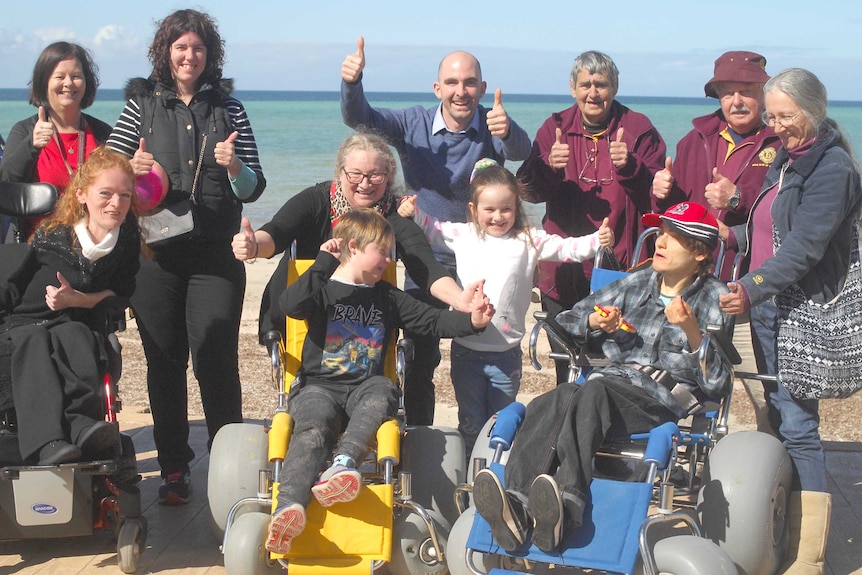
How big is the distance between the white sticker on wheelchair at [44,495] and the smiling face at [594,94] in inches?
103

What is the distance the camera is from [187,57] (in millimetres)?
4527

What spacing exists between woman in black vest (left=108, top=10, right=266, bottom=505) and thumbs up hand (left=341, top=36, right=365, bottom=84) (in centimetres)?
50

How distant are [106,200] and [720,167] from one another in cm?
262

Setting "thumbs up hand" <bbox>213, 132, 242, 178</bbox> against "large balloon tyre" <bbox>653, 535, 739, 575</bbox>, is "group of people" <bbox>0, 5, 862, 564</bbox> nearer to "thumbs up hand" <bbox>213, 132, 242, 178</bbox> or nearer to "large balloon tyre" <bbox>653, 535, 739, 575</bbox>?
"thumbs up hand" <bbox>213, 132, 242, 178</bbox>

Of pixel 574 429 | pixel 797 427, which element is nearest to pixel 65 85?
pixel 574 429

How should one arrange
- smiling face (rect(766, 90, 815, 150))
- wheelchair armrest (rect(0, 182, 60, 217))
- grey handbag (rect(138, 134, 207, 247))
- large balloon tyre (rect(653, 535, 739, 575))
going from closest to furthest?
large balloon tyre (rect(653, 535, 739, 575)) < smiling face (rect(766, 90, 815, 150)) < wheelchair armrest (rect(0, 182, 60, 217)) < grey handbag (rect(138, 134, 207, 247))

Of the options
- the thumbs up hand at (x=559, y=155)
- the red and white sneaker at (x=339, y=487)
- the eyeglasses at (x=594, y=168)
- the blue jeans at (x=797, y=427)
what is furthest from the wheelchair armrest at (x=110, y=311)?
the blue jeans at (x=797, y=427)

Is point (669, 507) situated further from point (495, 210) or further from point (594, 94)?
point (594, 94)

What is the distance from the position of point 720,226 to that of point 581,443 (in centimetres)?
131

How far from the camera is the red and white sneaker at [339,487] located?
12.3ft

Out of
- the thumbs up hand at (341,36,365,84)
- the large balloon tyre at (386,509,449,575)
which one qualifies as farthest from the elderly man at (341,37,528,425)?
the large balloon tyre at (386,509,449,575)

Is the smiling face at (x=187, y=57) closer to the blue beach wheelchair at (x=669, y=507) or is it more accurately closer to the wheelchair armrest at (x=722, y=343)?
the blue beach wheelchair at (x=669, y=507)

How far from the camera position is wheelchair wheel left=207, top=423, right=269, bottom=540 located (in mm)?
4105

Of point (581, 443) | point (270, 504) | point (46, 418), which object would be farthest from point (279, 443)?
point (581, 443)
